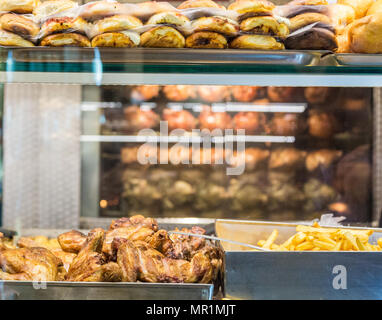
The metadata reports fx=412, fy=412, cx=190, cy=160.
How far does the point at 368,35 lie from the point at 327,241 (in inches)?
25.0

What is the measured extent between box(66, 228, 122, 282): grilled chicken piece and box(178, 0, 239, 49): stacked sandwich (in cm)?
66

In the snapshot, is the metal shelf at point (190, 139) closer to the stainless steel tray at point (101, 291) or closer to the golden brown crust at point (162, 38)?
the golden brown crust at point (162, 38)

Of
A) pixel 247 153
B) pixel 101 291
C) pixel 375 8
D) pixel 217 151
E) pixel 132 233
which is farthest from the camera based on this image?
pixel 247 153

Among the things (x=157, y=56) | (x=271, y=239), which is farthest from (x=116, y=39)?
(x=271, y=239)

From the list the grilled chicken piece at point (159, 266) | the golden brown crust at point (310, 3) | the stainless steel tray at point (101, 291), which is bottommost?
the stainless steel tray at point (101, 291)

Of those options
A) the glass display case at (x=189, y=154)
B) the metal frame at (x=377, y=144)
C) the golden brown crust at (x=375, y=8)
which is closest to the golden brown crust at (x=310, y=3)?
the golden brown crust at (x=375, y=8)

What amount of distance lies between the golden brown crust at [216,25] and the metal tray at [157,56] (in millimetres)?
66

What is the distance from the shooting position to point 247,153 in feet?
11.9

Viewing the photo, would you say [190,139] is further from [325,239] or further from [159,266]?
[159,266]

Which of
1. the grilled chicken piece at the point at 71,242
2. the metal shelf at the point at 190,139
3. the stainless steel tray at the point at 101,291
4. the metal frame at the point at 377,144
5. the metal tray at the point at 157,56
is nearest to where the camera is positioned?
the stainless steel tray at the point at 101,291

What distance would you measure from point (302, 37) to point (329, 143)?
2.62 metres

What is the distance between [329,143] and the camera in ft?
12.0

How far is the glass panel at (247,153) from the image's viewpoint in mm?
3590
